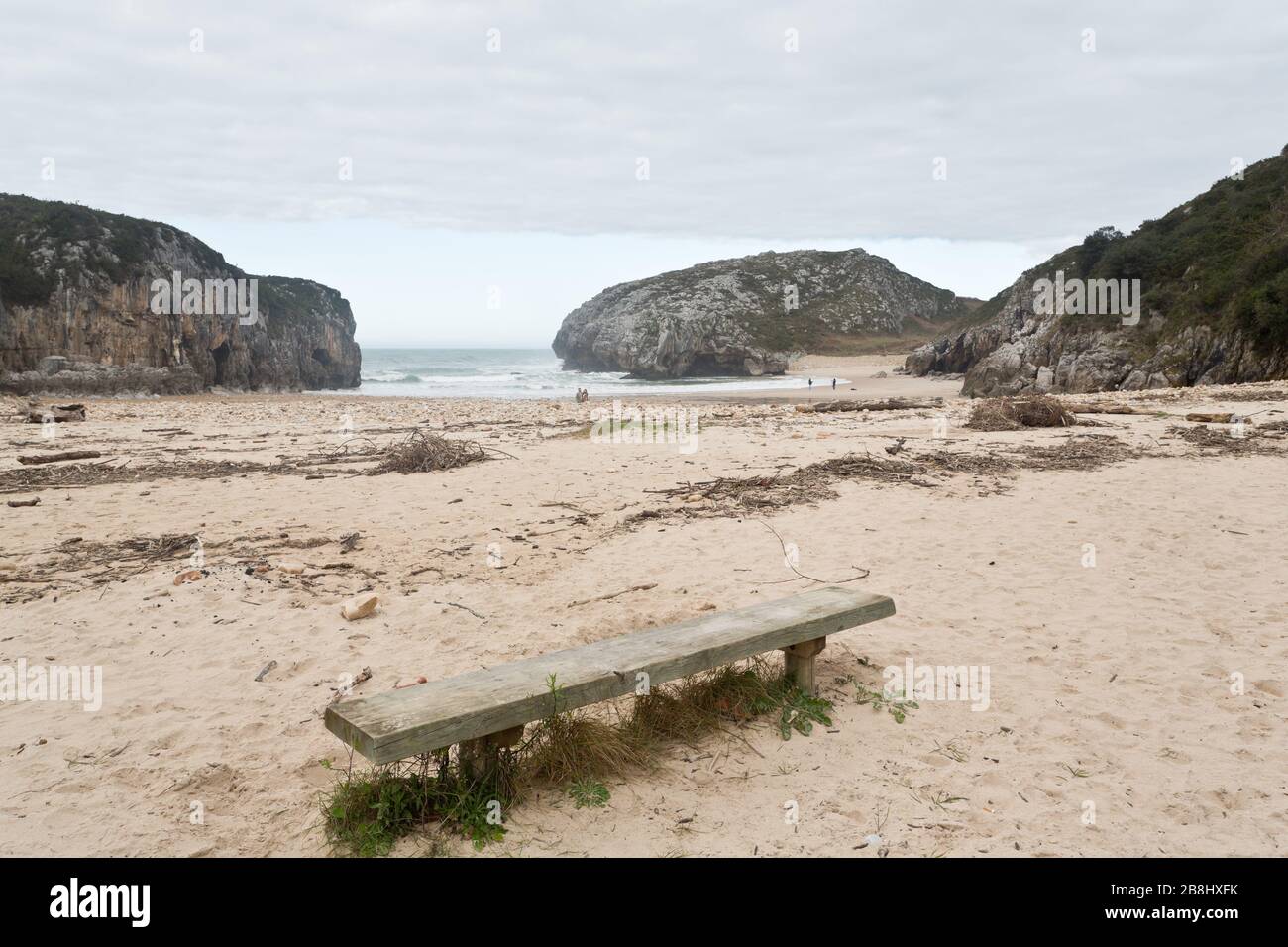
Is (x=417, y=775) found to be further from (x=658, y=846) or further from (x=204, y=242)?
(x=204, y=242)

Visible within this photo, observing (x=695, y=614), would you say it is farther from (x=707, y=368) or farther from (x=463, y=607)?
(x=707, y=368)

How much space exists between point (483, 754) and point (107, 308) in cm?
3967

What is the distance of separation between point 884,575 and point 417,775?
13.5 ft

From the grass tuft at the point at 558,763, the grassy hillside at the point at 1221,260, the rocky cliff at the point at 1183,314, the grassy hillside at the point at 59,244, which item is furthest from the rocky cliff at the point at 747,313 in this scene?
the grass tuft at the point at 558,763

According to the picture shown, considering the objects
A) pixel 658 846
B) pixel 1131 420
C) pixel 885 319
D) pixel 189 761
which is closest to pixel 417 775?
pixel 658 846

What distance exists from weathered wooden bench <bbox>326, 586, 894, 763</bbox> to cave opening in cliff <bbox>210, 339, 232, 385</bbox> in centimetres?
4310

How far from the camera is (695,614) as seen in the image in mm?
5082

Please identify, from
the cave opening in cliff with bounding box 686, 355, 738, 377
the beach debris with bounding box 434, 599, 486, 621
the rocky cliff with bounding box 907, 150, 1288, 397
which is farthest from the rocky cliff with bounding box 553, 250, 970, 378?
the beach debris with bounding box 434, 599, 486, 621

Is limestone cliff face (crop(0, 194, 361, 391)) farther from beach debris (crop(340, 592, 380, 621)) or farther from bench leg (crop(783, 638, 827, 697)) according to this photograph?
bench leg (crop(783, 638, 827, 697))

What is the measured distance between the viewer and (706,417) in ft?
63.5

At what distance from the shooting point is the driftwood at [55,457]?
1061 cm

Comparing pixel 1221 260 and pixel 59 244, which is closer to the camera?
pixel 1221 260

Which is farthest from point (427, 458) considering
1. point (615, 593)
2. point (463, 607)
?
point (615, 593)

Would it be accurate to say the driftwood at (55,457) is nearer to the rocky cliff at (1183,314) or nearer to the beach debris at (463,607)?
the beach debris at (463,607)
